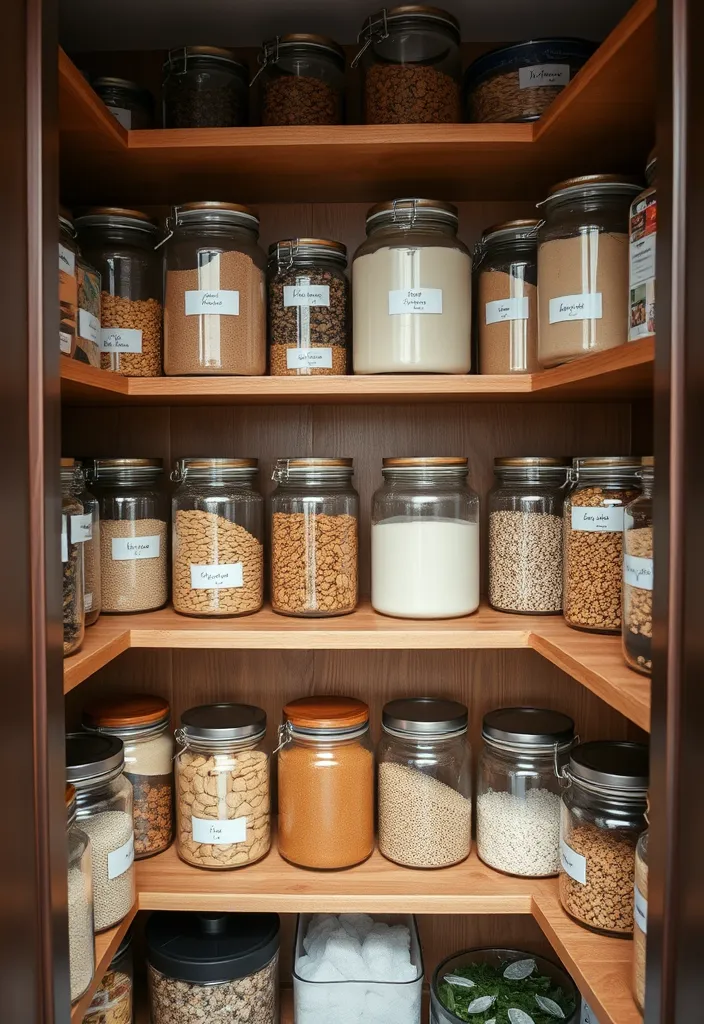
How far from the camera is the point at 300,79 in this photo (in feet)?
4.16

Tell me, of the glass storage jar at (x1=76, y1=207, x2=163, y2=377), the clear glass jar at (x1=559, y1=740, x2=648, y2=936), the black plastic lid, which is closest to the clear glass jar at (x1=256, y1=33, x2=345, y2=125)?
the glass storage jar at (x1=76, y1=207, x2=163, y2=377)

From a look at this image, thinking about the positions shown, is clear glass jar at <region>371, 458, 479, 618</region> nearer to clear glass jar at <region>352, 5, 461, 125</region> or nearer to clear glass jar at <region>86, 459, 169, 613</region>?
clear glass jar at <region>86, 459, 169, 613</region>

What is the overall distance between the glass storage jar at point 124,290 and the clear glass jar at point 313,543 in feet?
0.91

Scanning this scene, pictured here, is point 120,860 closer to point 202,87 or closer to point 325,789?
point 325,789

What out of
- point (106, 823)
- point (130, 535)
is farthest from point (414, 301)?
point (106, 823)

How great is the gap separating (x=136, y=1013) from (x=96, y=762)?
600 mm

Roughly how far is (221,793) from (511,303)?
881 millimetres

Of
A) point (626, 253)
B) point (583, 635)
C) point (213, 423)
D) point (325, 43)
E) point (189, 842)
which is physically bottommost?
point (189, 842)

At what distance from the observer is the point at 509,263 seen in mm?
Result: 1283

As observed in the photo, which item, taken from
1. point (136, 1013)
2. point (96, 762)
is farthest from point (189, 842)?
point (136, 1013)

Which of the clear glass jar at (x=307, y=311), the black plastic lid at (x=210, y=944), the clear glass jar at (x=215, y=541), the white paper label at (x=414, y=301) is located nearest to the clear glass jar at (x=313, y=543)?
the clear glass jar at (x=215, y=541)

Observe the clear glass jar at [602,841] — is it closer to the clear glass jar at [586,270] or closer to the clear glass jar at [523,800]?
the clear glass jar at [523,800]
